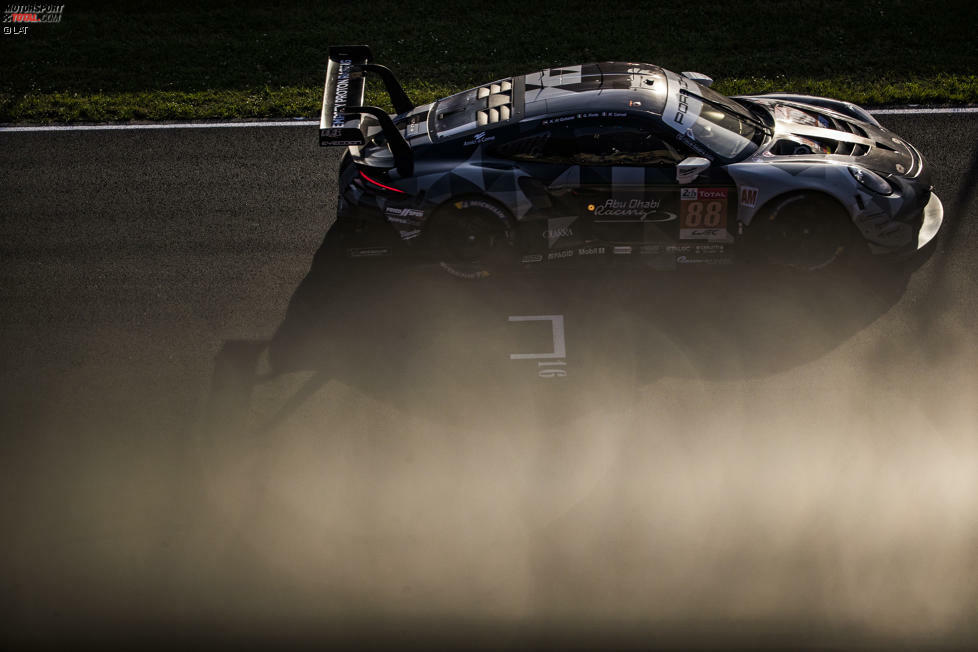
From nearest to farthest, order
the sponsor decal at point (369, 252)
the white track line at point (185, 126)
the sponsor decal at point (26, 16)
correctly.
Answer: the sponsor decal at point (369, 252), the white track line at point (185, 126), the sponsor decal at point (26, 16)

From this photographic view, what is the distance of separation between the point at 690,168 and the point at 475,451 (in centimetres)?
280

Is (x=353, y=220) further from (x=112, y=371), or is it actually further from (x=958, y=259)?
(x=958, y=259)

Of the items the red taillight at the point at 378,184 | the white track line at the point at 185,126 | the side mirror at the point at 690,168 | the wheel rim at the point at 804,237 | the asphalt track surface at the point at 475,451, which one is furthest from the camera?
the white track line at the point at 185,126

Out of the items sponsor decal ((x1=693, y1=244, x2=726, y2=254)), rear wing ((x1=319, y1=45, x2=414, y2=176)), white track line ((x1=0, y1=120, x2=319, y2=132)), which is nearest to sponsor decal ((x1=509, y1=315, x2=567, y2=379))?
sponsor decal ((x1=693, y1=244, x2=726, y2=254))

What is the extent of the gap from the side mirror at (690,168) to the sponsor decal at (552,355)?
151cm

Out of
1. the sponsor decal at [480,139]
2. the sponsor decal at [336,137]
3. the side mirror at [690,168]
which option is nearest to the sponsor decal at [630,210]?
the side mirror at [690,168]

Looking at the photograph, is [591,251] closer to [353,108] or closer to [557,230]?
[557,230]

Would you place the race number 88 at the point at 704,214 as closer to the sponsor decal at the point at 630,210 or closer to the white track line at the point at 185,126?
the sponsor decal at the point at 630,210

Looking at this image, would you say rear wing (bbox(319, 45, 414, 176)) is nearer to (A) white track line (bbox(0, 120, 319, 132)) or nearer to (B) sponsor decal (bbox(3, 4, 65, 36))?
(A) white track line (bbox(0, 120, 319, 132))

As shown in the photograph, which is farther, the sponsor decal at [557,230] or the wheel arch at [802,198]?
the sponsor decal at [557,230]

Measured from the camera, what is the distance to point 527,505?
18.3ft

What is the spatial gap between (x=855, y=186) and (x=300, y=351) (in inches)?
188

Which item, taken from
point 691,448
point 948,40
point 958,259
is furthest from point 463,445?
point 948,40

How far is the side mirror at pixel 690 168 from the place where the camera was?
6.36 m
